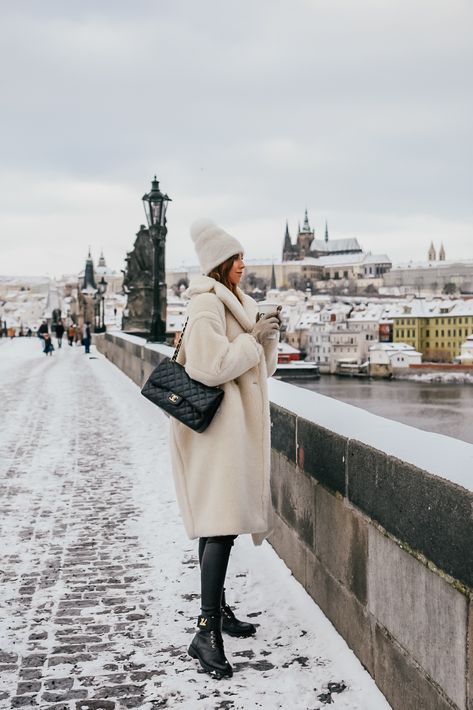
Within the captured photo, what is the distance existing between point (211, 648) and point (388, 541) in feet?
2.97

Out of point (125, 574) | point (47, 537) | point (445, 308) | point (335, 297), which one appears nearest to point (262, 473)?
point (125, 574)

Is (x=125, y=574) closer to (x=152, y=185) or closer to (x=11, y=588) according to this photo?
(x=11, y=588)

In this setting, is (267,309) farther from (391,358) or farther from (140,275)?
(391,358)

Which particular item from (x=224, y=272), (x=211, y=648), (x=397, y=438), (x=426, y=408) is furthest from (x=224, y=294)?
(x=426, y=408)

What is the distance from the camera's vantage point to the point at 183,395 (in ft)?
10.5

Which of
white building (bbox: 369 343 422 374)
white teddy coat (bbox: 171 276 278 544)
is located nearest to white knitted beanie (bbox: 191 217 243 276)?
white teddy coat (bbox: 171 276 278 544)

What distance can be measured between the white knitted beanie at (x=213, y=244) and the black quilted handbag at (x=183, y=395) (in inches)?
18.1

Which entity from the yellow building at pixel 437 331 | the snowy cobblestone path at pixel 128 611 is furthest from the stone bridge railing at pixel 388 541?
the yellow building at pixel 437 331

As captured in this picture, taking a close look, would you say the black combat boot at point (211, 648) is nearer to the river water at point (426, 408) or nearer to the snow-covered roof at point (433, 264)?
the river water at point (426, 408)

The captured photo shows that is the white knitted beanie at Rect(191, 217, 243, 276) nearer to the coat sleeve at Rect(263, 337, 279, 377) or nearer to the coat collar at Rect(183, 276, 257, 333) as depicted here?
the coat collar at Rect(183, 276, 257, 333)

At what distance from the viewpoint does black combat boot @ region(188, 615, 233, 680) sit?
10.3 ft

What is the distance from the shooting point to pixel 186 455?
3326 mm

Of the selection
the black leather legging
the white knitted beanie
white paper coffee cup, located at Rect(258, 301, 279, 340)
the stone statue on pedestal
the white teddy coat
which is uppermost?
the stone statue on pedestal

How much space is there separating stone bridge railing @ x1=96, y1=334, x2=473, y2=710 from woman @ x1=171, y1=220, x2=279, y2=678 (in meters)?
0.40
